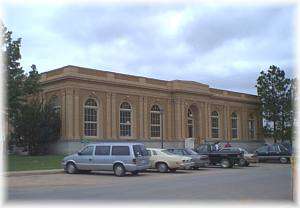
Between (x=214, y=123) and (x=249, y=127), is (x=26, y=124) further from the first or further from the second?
(x=249, y=127)

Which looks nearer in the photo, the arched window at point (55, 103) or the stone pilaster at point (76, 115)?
the stone pilaster at point (76, 115)

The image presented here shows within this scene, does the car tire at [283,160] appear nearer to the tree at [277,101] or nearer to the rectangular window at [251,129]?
the tree at [277,101]

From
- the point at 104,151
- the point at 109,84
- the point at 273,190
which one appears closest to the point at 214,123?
the point at 109,84

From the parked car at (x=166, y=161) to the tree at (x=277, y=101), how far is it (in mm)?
42049

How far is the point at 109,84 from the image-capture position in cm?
5281

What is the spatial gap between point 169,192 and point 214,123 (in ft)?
171

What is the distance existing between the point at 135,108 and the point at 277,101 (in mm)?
23056

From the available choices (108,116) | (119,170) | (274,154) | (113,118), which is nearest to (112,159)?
(119,170)

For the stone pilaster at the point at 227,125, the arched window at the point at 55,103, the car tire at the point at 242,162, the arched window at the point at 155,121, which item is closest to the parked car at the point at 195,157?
the car tire at the point at 242,162

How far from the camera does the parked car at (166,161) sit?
95.1 ft

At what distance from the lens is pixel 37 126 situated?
48656mm

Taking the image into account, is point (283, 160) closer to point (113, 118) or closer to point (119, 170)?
point (113, 118)

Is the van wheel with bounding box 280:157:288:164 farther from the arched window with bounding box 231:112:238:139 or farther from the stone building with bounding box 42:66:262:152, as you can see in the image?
the arched window with bounding box 231:112:238:139

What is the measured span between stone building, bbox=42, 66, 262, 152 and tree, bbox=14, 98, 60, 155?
0.92 m
